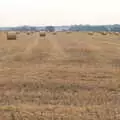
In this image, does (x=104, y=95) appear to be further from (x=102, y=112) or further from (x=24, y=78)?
(x=24, y=78)

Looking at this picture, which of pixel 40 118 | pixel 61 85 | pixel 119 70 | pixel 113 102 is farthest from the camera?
pixel 119 70

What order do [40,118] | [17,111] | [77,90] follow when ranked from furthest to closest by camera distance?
[77,90]
[17,111]
[40,118]

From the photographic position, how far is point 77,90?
1052 cm

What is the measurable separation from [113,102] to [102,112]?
1.12 meters

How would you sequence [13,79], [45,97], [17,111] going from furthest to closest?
[13,79] → [45,97] → [17,111]

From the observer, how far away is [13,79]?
12500 mm

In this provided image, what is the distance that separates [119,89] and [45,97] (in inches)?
88.1

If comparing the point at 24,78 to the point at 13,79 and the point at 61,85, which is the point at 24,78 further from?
the point at 61,85

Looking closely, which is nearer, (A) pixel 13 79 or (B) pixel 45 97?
(B) pixel 45 97

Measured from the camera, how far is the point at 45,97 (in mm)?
9586

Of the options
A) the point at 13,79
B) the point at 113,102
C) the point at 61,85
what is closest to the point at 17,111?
the point at 113,102

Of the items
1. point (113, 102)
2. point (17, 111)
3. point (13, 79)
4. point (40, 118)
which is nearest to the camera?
point (40, 118)

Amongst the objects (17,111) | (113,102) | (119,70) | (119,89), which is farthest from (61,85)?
(119,70)

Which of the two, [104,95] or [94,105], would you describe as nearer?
[94,105]
